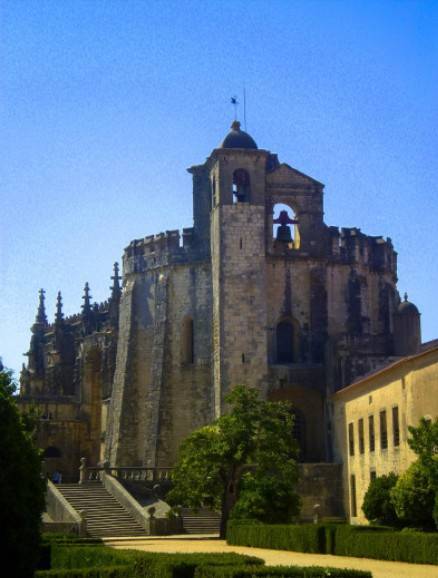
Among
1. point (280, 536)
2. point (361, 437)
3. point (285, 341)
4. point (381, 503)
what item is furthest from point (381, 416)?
point (285, 341)

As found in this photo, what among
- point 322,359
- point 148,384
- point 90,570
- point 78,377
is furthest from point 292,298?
point 90,570

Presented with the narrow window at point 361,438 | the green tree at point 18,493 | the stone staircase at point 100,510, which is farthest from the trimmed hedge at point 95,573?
the narrow window at point 361,438

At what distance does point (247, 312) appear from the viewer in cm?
4953

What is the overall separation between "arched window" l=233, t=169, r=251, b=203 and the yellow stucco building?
36.0 feet

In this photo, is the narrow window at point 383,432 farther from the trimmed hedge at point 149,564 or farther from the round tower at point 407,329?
the trimmed hedge at point 149,564

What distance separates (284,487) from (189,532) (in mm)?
5976

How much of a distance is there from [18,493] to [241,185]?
3362 centimetres

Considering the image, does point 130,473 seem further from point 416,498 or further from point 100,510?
point 416,498

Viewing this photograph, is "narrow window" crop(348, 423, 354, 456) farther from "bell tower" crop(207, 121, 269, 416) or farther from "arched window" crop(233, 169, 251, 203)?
"arched window" crop(233, 169, 251, 203)

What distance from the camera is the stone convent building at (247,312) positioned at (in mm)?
49219

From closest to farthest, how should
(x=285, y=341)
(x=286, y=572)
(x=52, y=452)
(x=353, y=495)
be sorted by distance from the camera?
(x=286, y=572) → (x=353, y=495) → (x=285, y=341) → (x=52, y=452)

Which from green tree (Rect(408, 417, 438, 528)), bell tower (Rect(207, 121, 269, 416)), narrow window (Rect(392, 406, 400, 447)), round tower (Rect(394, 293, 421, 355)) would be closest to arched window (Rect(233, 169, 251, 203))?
bell tower (Rect(207, 121, 269, 416))

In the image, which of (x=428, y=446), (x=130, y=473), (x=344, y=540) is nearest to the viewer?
(x=428, y=446)

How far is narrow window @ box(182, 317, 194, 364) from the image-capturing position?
52969 millimetres
